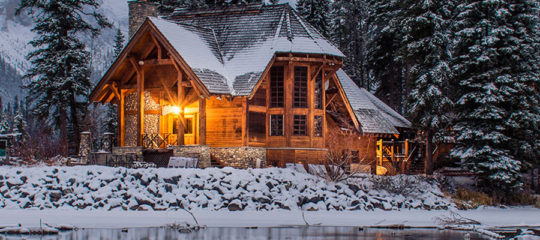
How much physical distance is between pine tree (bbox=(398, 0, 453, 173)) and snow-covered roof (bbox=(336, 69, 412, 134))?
2.42 meters

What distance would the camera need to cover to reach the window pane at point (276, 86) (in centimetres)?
3528

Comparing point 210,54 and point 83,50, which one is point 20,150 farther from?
point 210,54

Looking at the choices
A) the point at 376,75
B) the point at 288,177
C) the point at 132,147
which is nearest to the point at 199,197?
the point at 288,177

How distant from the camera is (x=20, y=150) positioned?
1332 inches

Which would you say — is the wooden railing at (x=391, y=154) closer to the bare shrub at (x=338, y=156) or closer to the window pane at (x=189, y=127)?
the bare shrub at (x=338, y=156)

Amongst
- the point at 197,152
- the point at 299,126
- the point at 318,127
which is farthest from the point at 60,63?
the point at 318,127

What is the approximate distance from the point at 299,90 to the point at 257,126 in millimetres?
2930

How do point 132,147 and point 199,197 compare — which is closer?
point 199,197

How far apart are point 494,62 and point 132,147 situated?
18123 millimetres

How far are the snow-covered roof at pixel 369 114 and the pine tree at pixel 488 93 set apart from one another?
17.7ft

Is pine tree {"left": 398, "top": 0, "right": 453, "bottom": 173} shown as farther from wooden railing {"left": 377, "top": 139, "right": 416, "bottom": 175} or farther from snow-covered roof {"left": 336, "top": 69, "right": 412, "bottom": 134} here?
wooden railing {"left": 377, "top": 139, "right": 416, "bottom": 175}

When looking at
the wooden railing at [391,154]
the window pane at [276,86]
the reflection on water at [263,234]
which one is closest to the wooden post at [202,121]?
the window pane at [276,86]

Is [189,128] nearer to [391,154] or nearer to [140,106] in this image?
[140,106]

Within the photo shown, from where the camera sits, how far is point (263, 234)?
1989 centimetres
